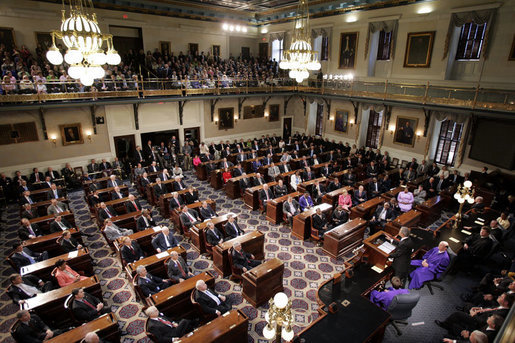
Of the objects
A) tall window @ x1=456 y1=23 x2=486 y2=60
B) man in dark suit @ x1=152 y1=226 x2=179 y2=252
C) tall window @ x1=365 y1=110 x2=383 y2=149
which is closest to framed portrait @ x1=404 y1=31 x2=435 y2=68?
tall window @ x1=456 y1=23 x2=486 y2=60

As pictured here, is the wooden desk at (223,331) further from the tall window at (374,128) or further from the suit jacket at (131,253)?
the tall window at (374,128)

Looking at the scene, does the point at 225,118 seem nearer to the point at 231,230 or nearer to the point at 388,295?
the point at 231,230

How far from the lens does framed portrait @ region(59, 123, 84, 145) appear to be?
13.9 meters

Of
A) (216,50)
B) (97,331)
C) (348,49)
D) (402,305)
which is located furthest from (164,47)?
(402,305)

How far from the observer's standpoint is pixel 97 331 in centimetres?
497

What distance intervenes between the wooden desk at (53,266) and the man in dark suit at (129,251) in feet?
2.90

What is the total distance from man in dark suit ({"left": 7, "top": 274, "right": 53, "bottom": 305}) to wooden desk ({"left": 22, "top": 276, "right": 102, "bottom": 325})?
0.85 ft

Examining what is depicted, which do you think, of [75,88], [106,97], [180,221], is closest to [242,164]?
[180,221]

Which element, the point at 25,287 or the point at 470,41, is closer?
the point at 25,287

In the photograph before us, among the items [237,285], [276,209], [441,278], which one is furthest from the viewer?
[276,209]

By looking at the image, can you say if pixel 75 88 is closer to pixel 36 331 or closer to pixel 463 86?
pixel 36 331

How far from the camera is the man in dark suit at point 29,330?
4.99 m

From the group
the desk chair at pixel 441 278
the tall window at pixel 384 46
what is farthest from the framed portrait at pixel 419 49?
the desk chair at pixel 441 278

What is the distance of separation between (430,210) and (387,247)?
4246mm
